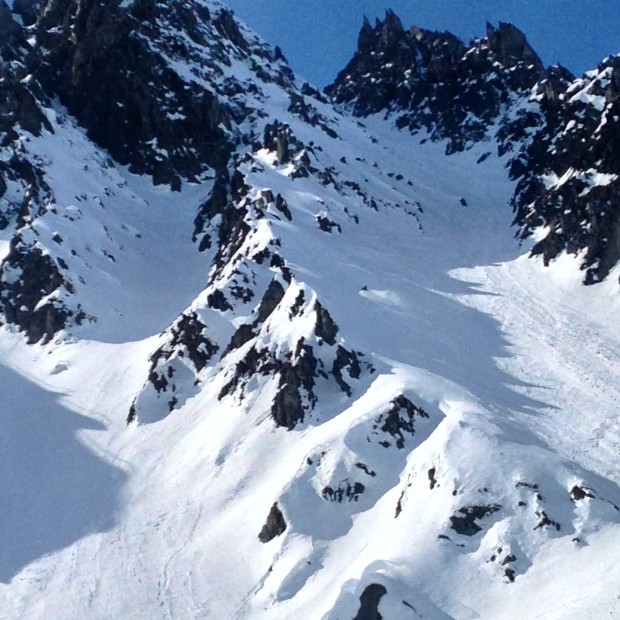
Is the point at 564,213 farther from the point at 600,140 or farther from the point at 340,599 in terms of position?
the point at 340,599

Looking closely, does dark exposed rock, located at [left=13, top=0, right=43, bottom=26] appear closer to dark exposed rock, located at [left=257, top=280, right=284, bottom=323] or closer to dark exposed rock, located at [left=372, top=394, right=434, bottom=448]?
dark exposed rock, located at [left=257, top=280, right=284, bottom=323]

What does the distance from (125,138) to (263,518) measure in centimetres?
5824

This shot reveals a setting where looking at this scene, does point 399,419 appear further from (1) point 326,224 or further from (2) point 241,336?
(1) point 326,224

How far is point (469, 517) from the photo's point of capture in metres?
28.3

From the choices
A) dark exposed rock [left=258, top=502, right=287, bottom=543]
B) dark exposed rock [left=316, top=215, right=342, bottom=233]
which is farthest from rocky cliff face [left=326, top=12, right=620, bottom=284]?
dark exposed rock [left=258, top=502, right=287, bottom=543]

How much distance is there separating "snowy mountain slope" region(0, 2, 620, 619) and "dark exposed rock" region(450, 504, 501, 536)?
0.25 ft

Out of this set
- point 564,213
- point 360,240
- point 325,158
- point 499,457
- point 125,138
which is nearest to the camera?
point 499,457

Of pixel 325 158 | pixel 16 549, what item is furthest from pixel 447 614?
pixel 325 158

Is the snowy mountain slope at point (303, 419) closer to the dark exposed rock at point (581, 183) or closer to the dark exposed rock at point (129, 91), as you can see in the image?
the dark exposed rock at point (581, 183)

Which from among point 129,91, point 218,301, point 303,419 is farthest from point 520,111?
point 303,419

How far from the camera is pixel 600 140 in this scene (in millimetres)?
59406

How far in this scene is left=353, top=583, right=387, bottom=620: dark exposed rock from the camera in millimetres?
25734

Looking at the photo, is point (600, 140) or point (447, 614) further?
point (600, 140)

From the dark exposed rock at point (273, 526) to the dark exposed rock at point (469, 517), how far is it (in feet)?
24.6
